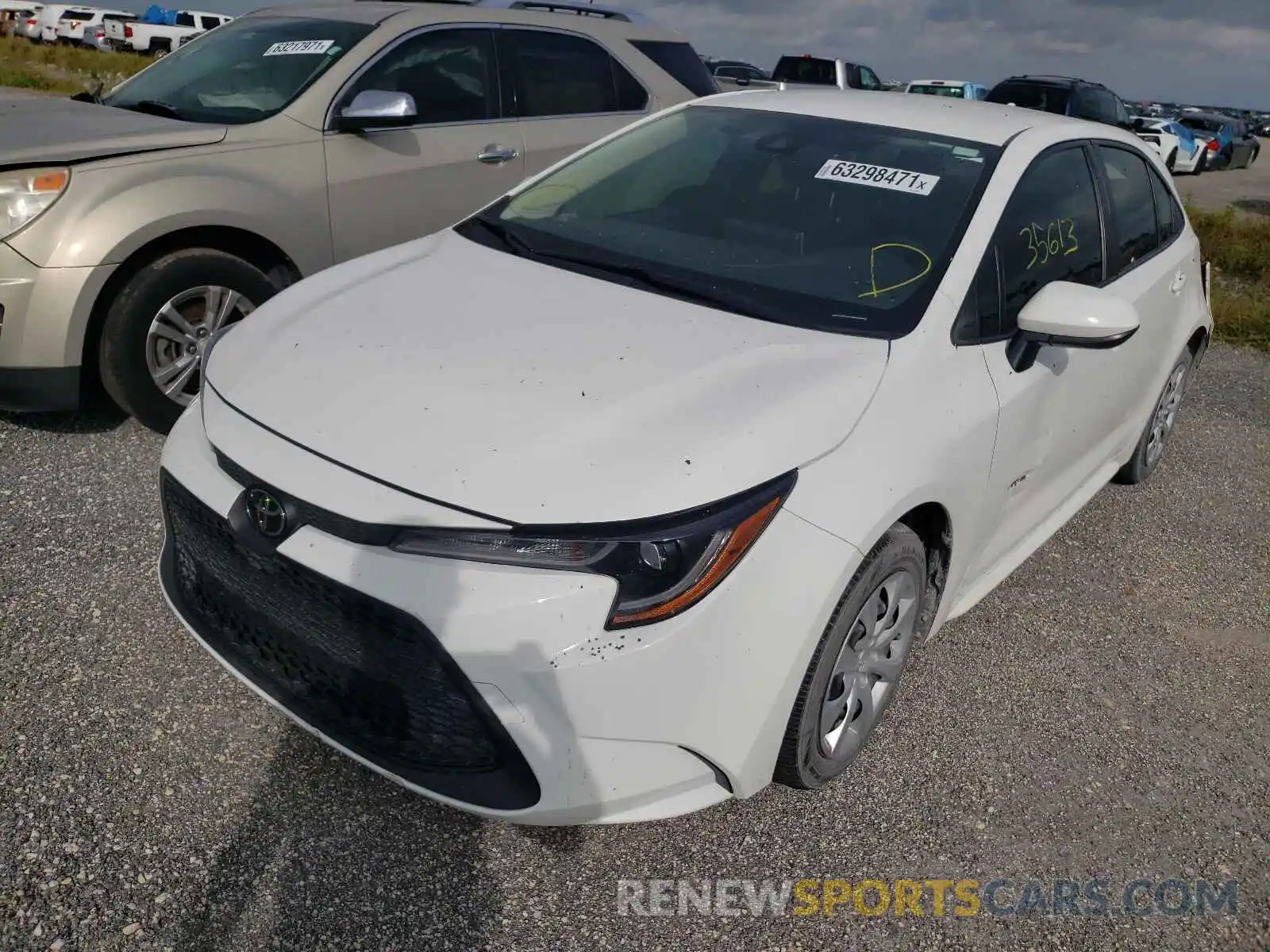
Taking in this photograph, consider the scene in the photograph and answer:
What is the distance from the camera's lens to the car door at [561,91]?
16.5 feet

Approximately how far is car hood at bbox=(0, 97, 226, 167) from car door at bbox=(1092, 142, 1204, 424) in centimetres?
346

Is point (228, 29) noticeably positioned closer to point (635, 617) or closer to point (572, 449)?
point (572, 449)

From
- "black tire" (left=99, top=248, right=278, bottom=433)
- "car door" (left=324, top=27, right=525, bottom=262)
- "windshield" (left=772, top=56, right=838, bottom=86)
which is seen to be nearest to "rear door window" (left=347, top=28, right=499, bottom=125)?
"car door" (left=324, top=27, right=525, bottom=262)

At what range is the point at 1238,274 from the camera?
948 cm

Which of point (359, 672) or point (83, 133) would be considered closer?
point (359, 672)

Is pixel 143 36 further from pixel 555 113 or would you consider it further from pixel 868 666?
pixel 868 666

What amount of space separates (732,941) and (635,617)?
2.60ft

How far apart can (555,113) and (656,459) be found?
12.2 ft

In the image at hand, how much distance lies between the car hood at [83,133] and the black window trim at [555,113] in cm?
149

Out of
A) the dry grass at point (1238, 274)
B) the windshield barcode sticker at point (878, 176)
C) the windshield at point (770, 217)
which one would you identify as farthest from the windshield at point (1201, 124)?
the windshield barcode sticker at point (878, 176)

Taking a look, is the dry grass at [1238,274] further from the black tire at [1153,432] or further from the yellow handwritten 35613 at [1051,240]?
the yellow handwritten 35613 at [1051,240]

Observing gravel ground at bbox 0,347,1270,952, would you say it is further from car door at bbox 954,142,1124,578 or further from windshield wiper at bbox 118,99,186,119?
windshield wiper at bbox 118,99,186,119

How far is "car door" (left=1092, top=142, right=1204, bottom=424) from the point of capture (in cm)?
348

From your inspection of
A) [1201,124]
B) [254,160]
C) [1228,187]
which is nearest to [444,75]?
[254,160]
